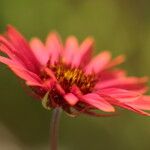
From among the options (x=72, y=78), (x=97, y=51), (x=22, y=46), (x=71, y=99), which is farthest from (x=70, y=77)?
(x=97, y=51)

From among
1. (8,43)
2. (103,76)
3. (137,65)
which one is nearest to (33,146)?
(137,65)

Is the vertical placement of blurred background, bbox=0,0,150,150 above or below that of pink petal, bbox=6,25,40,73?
above

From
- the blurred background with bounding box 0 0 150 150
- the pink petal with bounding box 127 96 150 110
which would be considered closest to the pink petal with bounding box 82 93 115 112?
the pink petal with bounding box 127 96 150 110

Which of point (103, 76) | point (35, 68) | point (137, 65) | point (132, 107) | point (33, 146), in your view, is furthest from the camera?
point (137, 65)

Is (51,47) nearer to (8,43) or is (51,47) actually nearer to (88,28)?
(8,43)

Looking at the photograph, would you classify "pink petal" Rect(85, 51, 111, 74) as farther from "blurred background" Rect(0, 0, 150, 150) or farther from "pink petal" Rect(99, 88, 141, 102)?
"blurred background" Rect(0, 0, 150, 150)
